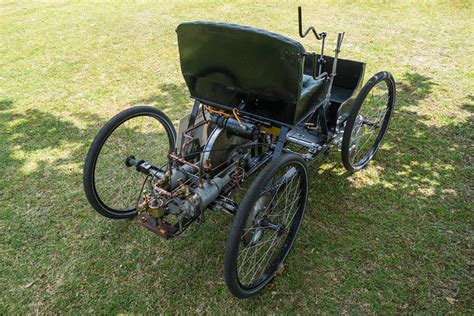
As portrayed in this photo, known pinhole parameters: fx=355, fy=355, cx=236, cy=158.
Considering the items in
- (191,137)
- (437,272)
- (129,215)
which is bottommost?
(437,272)

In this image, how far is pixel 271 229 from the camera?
8.23 feet

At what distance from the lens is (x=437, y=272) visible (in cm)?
249

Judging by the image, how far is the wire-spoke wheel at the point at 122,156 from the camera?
247 centimetres

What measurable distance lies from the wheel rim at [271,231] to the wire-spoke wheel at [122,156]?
3.43 feet

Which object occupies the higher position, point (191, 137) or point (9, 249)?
point (191, 137)

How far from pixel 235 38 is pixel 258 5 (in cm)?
785

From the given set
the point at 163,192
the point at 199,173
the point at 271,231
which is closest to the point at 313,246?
the point at 271,231

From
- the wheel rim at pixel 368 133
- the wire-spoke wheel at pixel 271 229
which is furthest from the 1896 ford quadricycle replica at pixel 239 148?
the wheel rim at pixel 368 133

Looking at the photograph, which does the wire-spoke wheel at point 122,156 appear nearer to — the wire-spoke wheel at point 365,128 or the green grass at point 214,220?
the green grass at point 214,220

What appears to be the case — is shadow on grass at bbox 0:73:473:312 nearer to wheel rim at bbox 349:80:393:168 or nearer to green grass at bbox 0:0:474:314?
green grass at bbox 0:0:474:314

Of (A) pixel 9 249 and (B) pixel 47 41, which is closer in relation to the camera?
(A) pixel 9 249

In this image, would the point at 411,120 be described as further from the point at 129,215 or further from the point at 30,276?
the point at 30,276

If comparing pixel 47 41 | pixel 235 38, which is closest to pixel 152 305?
pixel 235 38

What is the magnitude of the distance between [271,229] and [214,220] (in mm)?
571
